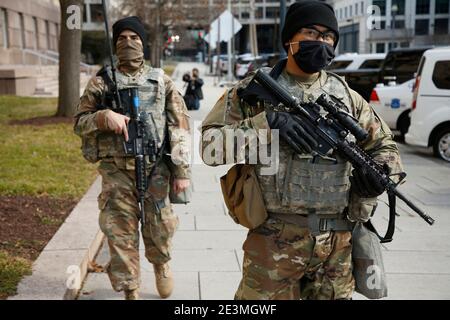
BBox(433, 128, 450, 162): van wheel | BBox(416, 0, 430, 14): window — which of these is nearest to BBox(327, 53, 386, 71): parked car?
BBox(416, 0, 430, 14): window

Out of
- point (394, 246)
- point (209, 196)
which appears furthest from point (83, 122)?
point (209, 196)

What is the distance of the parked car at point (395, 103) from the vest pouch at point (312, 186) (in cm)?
914

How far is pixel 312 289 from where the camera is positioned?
260cm

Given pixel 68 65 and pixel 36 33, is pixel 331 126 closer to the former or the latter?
→ pixel 68 65

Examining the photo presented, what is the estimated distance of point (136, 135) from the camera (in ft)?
11.4

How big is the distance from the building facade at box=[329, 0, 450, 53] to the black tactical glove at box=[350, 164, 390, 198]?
9302 mm

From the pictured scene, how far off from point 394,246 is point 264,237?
117 inches

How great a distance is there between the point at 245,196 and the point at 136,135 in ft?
4.02

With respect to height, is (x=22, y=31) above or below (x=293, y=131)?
above

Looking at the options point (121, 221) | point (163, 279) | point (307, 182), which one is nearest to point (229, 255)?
point (163, 279)

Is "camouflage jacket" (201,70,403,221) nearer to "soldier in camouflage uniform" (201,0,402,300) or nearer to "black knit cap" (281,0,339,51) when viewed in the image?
"soldier in camouflage uniform" (201,0,402,300)

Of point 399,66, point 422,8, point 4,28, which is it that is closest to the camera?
point 399,66

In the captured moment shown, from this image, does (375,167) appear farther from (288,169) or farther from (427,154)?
(427,154)

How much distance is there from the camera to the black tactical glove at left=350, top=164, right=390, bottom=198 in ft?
7.80
